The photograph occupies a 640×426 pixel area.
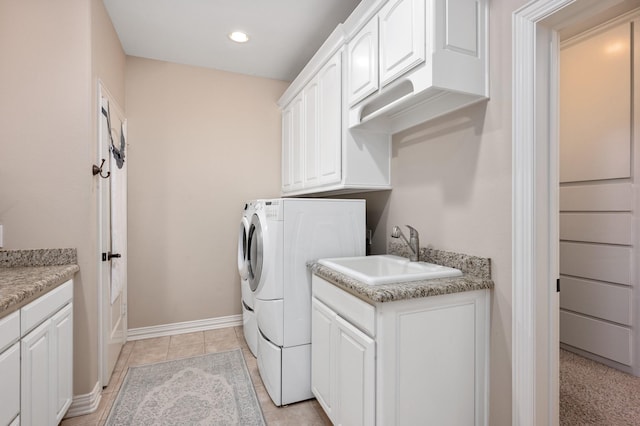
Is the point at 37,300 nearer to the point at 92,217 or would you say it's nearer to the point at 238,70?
the point at 92,217

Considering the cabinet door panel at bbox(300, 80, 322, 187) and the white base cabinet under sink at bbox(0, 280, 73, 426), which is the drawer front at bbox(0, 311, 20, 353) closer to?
the white base cabinet under sink at bbox(0, 280, 73, 426)

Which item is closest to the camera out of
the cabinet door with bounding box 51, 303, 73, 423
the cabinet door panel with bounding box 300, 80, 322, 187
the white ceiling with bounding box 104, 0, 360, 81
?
the cabinet door with bounding box 51, 303, 73, 423

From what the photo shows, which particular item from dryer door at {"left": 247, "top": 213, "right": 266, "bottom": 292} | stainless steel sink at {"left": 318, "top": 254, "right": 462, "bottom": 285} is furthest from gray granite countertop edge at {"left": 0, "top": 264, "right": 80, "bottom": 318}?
stainless steel sink at {"left": 318, "top": 254, "right": 462, "bottom": 285}

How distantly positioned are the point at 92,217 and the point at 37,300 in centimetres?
64

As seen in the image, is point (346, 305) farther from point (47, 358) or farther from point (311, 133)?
point (311, 133)

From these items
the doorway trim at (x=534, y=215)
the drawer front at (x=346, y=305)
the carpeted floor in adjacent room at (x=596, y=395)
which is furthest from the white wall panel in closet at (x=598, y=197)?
the drawer front at (x=346, y=305)

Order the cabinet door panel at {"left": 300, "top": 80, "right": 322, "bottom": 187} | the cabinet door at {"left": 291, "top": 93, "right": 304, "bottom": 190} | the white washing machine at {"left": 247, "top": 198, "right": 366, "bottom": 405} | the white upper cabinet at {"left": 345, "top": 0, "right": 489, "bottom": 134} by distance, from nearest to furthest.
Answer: the white upper cabinet at {"left": 345, "top": 0, "right": 489, "bottom": 134} < the white washing machine at {"left": 247, "top": 198, "right": 366, "bottom": 405} < the cabinet door panel at {"left": 300, "top": 80, "right": 322, "bottom": 187} < the cabinet door at {"left": 291, "top": 93, "right": 304, "bottom": 190}

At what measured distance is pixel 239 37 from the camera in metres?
2.66

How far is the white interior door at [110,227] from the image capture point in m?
2.12

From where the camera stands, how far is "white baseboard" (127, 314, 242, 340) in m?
3.02

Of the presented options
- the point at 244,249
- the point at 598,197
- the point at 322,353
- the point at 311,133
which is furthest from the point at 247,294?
the point at 598,197

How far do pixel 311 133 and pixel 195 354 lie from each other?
2120 mm

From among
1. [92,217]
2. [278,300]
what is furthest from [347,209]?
[92,217]

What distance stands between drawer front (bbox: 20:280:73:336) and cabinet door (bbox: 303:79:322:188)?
67.6 inches
